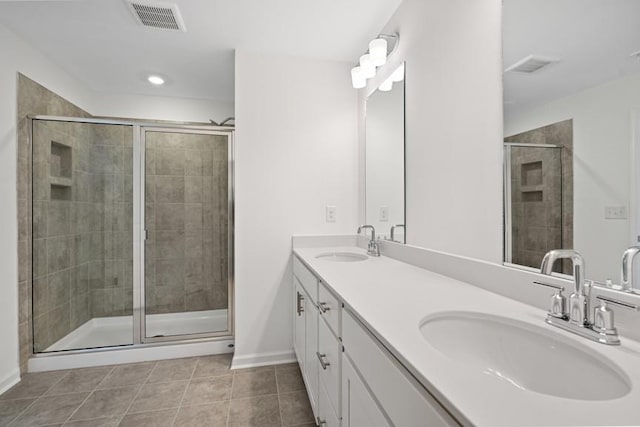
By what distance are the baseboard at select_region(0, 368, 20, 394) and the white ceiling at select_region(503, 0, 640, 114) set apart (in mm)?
3068

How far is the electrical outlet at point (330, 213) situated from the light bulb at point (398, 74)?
3.26 ft

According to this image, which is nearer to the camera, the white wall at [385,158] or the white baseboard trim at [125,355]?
the white wall at [385,158]

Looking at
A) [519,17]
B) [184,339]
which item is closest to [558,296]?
[519,17]

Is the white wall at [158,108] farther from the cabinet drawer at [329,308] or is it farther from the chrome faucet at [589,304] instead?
the chrome faucet at [589,304]

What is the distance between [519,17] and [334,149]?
1.44 m

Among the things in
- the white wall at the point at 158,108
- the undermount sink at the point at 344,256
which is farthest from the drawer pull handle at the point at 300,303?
the white wall at the point at 158,108

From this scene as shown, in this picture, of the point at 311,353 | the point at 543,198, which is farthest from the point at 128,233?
the point at 543,198

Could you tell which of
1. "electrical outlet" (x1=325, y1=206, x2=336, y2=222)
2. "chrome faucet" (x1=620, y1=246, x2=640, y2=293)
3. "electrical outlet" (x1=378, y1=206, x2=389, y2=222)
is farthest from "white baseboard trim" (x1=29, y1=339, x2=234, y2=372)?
"chrome faucet" (x1=620, y1=246, x2=640, y2=293)

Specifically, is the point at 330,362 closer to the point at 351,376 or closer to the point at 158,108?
the point at 351,376

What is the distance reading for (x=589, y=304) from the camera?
69 cm

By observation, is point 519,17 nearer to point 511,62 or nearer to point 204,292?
point 511,62

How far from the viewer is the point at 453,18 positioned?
1329 millimetres

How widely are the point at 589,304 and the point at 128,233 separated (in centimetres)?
293

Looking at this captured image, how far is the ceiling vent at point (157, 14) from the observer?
1.67 meters
